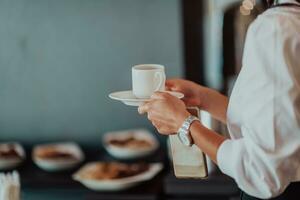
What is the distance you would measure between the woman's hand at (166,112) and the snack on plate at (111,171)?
3.59ft

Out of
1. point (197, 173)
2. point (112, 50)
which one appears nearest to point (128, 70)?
point (112, 50)

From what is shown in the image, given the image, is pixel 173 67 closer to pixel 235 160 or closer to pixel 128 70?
pixel 128 70

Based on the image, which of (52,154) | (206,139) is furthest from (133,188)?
(206,139)

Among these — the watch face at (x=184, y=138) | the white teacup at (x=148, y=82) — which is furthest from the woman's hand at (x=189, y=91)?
the watch face at (x=184, y=138)

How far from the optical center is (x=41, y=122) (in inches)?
106

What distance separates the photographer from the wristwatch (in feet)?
3.62

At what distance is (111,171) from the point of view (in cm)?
224

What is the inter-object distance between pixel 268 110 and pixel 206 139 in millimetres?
158

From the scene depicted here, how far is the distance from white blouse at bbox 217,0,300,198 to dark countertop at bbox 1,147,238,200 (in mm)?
1101

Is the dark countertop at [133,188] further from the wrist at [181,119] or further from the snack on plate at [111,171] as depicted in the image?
the wrist at [181,119]

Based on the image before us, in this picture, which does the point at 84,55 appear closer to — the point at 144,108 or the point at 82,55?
the point at 82,55

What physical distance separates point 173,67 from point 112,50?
293 millimetres

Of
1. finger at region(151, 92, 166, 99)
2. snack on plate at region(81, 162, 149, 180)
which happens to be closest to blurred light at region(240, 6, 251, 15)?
snack on plate at region(81, 162, 149, 180)

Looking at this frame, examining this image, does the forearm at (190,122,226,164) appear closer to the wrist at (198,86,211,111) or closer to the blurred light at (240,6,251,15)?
the wrist at (198,86,211,111)
